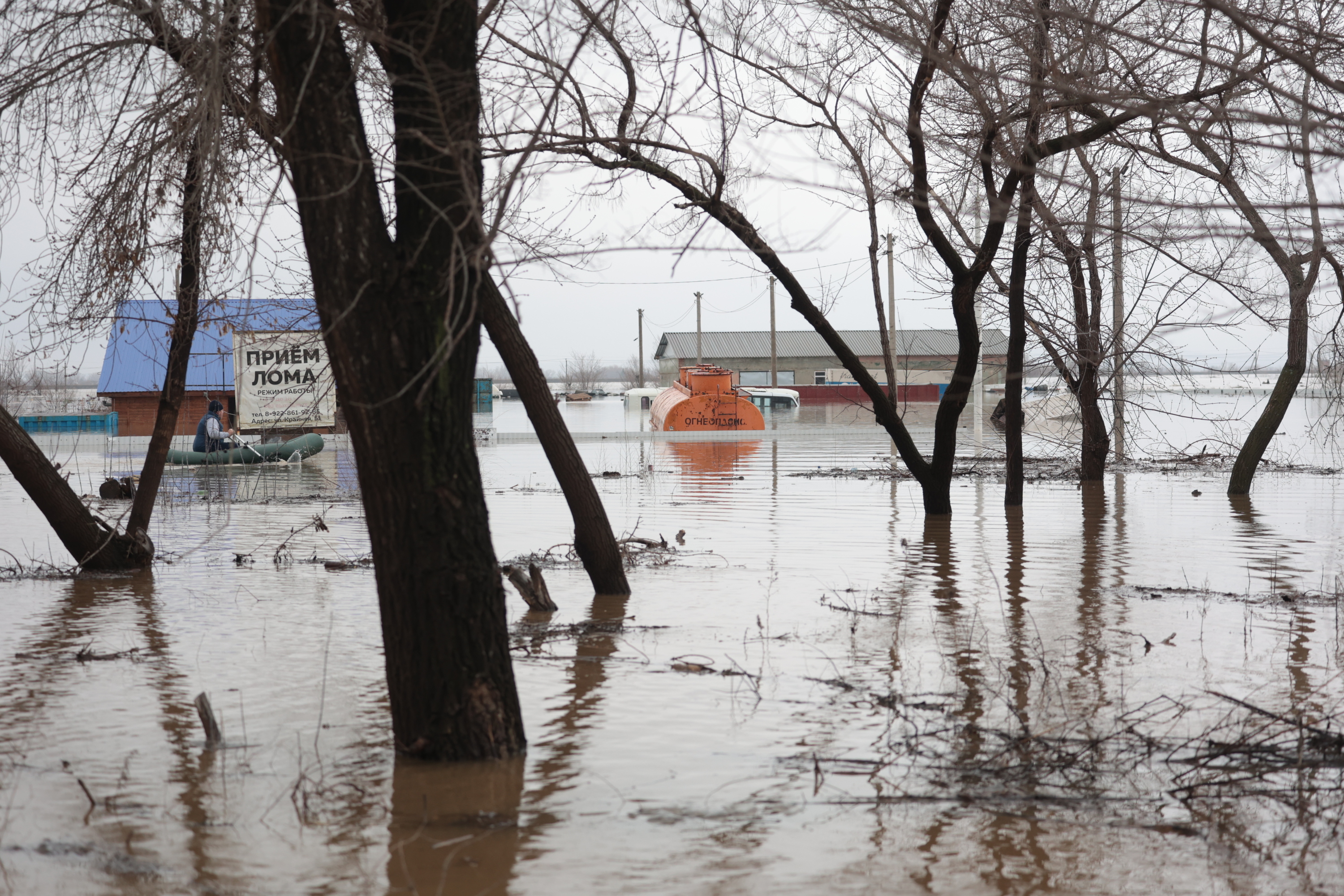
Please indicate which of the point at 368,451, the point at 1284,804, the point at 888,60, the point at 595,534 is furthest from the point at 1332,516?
the point at 368,451

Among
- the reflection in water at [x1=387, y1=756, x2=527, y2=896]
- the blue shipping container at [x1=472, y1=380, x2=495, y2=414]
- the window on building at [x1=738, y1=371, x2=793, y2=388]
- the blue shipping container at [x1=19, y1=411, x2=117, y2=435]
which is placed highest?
the window on building at [x1=738, y1=371, x2=793, y2=388]

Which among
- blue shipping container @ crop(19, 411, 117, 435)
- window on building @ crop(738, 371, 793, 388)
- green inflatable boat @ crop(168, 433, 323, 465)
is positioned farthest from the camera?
window on building @ crop(738, 371, 793, 388)

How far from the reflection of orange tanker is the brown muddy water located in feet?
88.2

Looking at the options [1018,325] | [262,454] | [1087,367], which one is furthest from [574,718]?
[262,454]

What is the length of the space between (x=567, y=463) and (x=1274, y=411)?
11.3 meters

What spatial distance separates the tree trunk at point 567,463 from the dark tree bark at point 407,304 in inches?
143

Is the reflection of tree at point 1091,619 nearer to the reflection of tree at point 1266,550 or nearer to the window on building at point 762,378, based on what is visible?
the reflection of tree at point 1266,550

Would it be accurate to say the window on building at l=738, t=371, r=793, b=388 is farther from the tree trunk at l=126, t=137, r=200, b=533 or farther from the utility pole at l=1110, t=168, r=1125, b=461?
the tree trunk at l=126, t=137, r=200, b=533

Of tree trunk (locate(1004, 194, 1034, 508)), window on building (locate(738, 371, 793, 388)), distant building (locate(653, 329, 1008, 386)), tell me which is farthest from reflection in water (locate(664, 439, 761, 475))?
window on building (locate(738, 371, 793, 388))

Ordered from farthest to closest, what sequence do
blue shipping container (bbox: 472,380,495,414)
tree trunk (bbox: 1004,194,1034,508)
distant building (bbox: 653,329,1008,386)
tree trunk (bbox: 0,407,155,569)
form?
1. distant building (bbox: 653,329,1008,386)
2. blue shipping container (bbox: 472,380,495,414)
3. tree trunk (bbox: 1004,194,1034,508)
4. tree trunk (bbox: 0,407,155,569)

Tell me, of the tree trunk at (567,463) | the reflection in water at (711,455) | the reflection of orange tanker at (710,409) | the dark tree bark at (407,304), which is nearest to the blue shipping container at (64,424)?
the reflection of orange tanker at (710,409)

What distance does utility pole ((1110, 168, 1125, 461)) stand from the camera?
46.0 ft

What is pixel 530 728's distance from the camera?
5352mm

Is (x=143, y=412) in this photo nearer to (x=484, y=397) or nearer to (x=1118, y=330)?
(x=484, y=397)
